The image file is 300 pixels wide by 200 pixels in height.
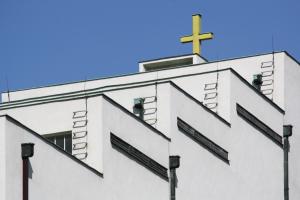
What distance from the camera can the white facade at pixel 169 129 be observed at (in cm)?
4753

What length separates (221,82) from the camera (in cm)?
5831

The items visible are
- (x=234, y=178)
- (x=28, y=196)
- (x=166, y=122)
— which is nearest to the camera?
(x=28, y=196)

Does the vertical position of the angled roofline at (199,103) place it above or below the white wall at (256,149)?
above

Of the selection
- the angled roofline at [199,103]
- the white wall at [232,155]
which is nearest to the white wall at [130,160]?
the white wall at [232,155]

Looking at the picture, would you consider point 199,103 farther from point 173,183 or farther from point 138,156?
point 138,156

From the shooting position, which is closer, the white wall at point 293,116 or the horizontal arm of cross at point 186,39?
the white wall at point 293,116

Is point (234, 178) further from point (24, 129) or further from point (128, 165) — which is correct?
point (24, 129)

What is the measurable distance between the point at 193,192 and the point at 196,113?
120 inches

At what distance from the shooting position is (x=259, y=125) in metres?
59.9

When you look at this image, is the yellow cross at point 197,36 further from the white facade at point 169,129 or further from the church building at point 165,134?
the white facade at point 169,129

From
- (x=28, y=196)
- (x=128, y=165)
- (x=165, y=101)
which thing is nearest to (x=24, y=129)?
(x=28, y=196)

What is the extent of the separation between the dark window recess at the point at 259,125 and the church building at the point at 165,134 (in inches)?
1.6

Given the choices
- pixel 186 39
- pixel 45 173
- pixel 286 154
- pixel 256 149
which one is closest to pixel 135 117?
pixel 45 173

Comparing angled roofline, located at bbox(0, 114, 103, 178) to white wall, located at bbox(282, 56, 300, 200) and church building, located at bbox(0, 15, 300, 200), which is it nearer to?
church building, located at bbox(0, 15, 300, 200)
